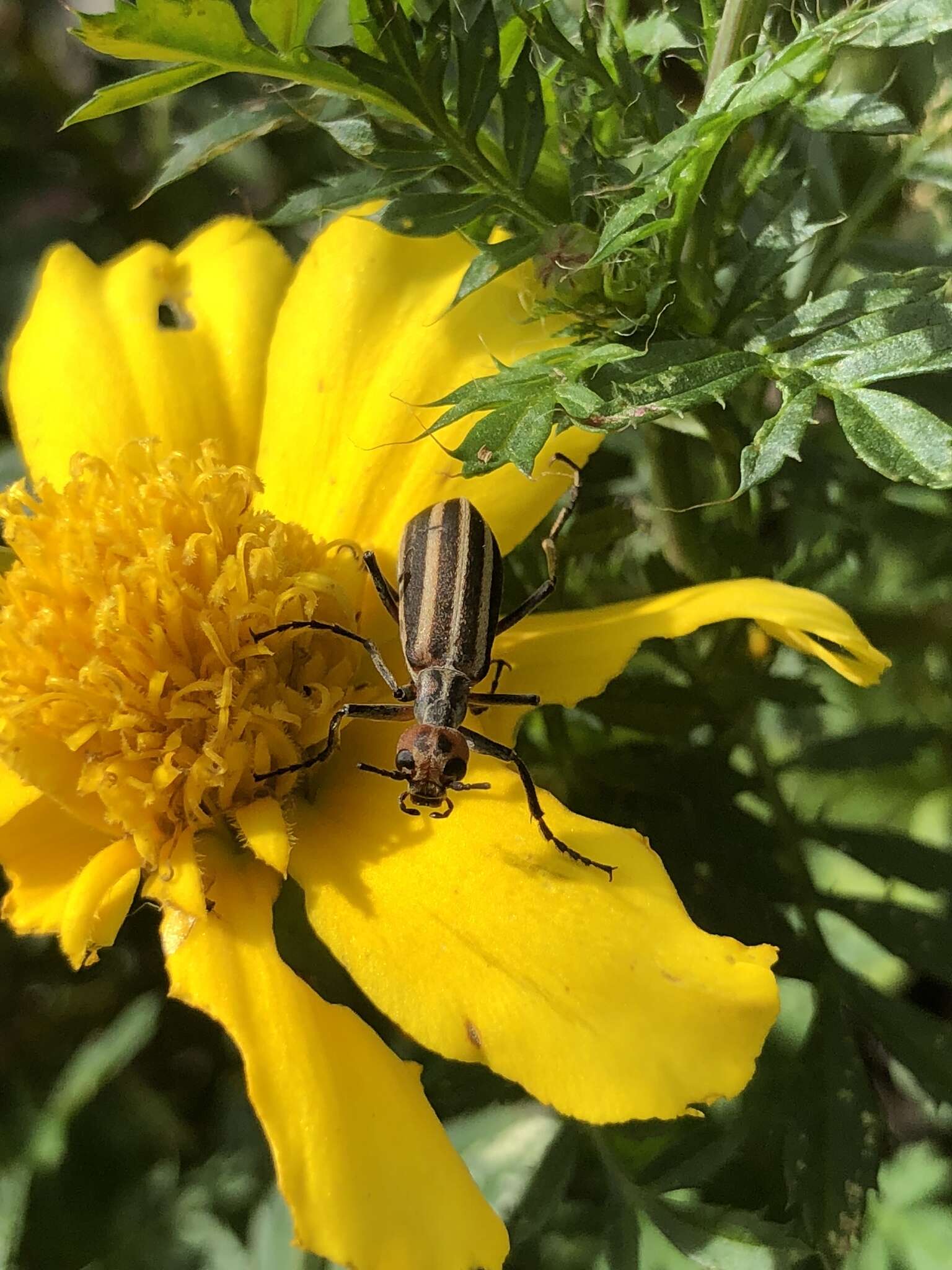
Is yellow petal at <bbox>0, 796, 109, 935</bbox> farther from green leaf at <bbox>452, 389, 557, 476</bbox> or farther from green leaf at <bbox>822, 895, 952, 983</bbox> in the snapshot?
green leaf at <bbox>822, 895, 952, 983</bbox>

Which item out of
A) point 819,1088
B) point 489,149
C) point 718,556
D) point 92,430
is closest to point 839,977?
point 819,1088

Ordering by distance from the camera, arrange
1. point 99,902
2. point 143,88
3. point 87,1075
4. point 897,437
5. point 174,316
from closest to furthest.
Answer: point 897,437
point 143,88
point 99,902
point 174,316
point 87,1075

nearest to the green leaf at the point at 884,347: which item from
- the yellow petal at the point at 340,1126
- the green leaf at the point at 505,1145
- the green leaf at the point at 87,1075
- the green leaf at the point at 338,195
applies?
the green leaf at the point at 338,195

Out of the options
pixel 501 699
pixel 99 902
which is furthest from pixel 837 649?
pixel 99 902

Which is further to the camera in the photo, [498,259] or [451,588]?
[451,588]

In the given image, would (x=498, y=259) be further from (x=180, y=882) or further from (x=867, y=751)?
(x=867, y=751)

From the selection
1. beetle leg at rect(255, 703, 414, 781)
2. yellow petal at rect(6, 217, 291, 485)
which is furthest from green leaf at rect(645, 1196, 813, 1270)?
yellow petal at rect(6, 217, 291, 485)
